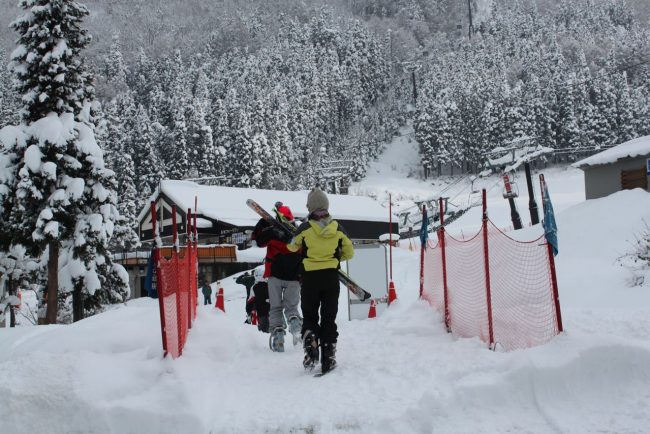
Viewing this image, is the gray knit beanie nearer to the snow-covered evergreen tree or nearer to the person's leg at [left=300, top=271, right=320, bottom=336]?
the person's leg at [left=300, top=271, right=320, bottom=336]

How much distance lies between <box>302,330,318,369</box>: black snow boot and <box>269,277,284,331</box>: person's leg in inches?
54.3

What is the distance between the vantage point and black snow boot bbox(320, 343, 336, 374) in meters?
5.78

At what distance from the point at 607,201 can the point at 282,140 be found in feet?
211

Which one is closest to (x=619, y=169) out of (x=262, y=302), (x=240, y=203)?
(x=262, y=302)

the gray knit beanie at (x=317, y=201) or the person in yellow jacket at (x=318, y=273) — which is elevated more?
the gray knit beanie at (x=317, y=201)

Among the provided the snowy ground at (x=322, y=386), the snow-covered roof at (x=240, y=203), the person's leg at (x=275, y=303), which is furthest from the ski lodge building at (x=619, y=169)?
the person's leg at (x=275, y=303)

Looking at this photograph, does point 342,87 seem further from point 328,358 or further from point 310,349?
point 328,358

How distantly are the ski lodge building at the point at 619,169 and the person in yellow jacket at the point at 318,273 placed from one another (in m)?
25.0

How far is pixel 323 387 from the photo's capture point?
16.7 feet

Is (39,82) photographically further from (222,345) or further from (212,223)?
(212,223)

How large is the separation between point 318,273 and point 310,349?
829 mm

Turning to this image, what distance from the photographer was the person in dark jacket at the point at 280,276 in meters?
7.38

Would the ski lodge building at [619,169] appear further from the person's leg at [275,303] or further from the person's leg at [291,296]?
the person's leg at [275,303]

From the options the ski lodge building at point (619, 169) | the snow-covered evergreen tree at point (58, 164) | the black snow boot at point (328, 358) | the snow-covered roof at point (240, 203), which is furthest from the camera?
the snow-covered roof at point (240, 203)
